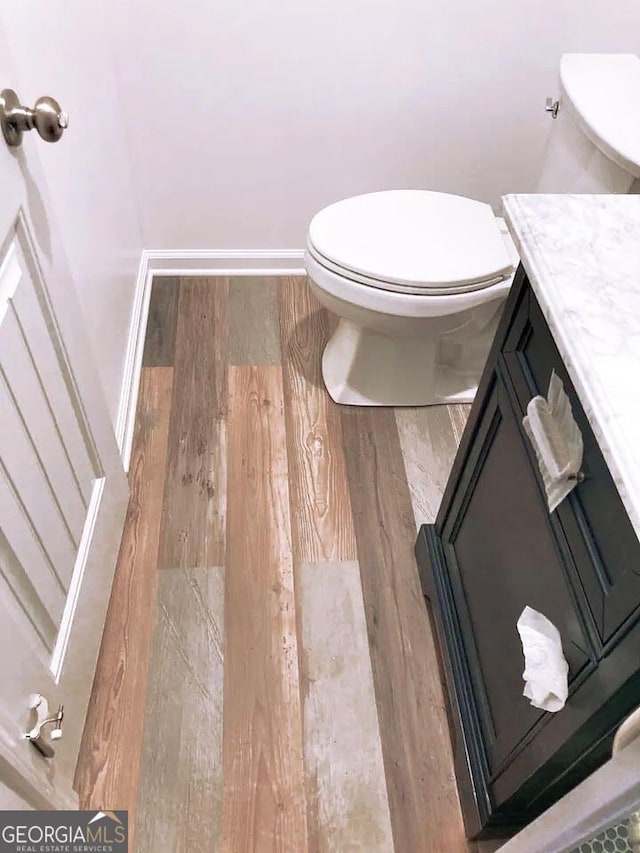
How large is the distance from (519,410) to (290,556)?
73 cm

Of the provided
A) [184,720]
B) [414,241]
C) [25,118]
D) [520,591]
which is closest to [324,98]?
[414,241]

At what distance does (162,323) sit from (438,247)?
33.8 inches

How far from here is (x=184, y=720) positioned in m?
1.29

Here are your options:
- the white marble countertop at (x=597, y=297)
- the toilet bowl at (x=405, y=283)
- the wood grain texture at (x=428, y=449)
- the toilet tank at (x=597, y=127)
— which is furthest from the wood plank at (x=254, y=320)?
the white marble countertop at (x=597, y=297)

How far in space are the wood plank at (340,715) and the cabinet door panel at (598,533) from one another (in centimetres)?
68

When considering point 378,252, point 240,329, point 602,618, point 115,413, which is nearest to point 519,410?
point 602,618

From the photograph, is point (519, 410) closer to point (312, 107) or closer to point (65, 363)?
point (65, 363)

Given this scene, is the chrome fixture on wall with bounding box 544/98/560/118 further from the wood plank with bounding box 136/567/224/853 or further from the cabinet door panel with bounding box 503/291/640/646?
the wood plank with bounding box 136/567/224/853

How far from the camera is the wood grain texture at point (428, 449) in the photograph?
165 centimetres

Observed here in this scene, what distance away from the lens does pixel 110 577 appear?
4.61 feet

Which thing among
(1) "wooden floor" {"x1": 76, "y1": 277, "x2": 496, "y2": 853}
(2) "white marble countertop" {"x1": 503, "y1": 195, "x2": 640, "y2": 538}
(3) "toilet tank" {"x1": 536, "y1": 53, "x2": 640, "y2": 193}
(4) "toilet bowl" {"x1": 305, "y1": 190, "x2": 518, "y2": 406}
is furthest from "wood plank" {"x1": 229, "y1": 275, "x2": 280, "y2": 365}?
(2) "white marble countertop" {"x1": 503, "y1": 195, "x2": 640, "y2": 538}

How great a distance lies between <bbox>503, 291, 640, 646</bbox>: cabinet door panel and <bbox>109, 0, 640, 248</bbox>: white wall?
1.16m

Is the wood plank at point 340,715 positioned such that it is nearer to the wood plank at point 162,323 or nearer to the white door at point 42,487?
the white door at point 42,487

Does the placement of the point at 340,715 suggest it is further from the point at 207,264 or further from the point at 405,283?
the point at 207,264
